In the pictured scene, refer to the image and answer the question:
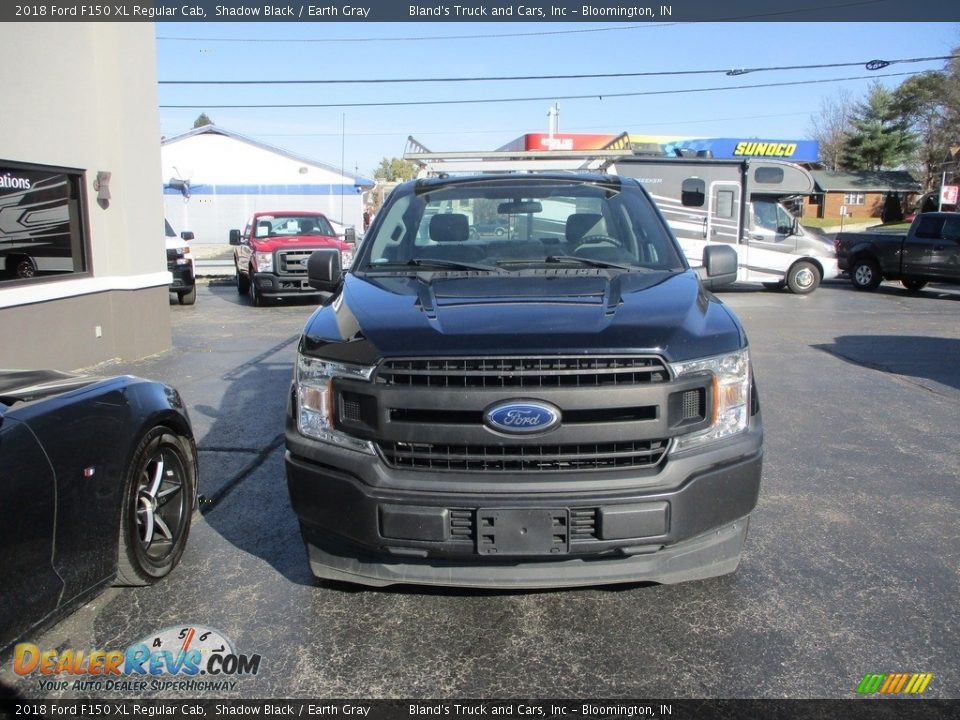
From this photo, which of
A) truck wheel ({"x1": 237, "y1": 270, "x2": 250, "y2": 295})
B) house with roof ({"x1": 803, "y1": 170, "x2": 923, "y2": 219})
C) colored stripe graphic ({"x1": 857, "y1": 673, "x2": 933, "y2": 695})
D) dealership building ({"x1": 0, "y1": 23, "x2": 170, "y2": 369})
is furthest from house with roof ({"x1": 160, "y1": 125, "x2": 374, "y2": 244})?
colored stripe graphic ({"x1": 857, "y1": 673, "x2": 933, "y2": 695})

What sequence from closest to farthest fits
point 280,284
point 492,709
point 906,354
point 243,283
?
1. point 492,709
2. point 906,354
3. point 280,284
4. point 243,283

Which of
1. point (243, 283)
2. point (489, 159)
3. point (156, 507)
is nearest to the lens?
point (156, 507)

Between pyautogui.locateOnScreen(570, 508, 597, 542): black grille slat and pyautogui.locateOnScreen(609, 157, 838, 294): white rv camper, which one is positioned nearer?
pyautogui.locateOnScreen(570, 508, 597, 542): black grille slat

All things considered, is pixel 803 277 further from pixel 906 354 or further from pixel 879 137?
pixel 879 137

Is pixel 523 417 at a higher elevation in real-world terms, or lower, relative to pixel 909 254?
lower

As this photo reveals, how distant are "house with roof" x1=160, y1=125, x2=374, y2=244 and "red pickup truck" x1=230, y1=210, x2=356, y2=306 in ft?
80.5

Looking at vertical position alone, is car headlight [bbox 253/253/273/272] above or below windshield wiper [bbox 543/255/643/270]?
below

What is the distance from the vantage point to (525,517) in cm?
289

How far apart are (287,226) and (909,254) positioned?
14274 millimetres

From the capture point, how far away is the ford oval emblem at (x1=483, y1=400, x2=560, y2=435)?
2.92 meters

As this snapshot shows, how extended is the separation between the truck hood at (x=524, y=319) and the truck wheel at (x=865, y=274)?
710 inches

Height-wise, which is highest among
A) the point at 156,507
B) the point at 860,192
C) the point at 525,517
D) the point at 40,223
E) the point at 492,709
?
the point at 860,192

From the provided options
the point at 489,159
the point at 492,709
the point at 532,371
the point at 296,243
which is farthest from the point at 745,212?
the point at 492,709

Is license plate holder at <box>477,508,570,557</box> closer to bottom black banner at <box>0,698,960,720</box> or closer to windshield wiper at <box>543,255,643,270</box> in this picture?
bottom black banner at <box>0,698,960,720</box>
